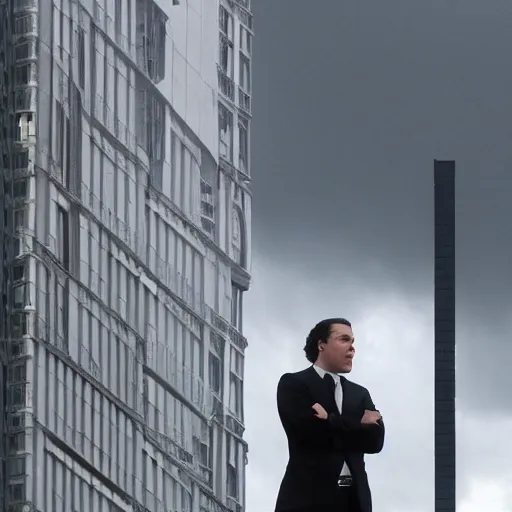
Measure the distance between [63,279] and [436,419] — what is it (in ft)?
102

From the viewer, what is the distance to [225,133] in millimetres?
51188

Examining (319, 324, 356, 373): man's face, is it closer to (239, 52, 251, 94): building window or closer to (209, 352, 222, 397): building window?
(209, 352, 222, 397): building window

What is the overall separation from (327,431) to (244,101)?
44877 mm

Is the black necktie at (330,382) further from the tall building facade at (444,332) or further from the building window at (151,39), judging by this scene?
the tall building facade at (444,332)

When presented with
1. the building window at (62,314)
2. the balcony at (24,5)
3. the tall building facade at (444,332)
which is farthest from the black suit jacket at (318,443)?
the tall building facade at (444,332)

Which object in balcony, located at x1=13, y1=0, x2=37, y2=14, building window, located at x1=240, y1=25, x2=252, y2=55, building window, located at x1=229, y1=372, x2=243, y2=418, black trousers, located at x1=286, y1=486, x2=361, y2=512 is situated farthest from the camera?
building window, located at x1=240, y1=25, x2=252, y2=55

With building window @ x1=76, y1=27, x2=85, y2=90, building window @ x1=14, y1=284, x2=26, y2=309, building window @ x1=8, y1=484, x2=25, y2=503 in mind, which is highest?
building window @ x1=76, y1=27, x2=85, y2=90

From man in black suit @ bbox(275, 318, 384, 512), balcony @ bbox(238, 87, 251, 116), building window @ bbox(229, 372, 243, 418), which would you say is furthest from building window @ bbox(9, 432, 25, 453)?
man in black suit @ bbox(275, 318, 384, 512)

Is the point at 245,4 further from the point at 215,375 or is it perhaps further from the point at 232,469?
the point at 232,469

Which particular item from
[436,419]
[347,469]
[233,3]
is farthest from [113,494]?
[347,469]

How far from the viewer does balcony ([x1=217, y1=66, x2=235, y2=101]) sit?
50.2 metres

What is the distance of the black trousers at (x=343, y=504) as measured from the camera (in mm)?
9289

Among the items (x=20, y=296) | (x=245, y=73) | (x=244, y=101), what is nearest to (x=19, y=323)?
(x=20, y=296)

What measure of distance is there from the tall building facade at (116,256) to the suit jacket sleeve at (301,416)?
2887 centimetres
